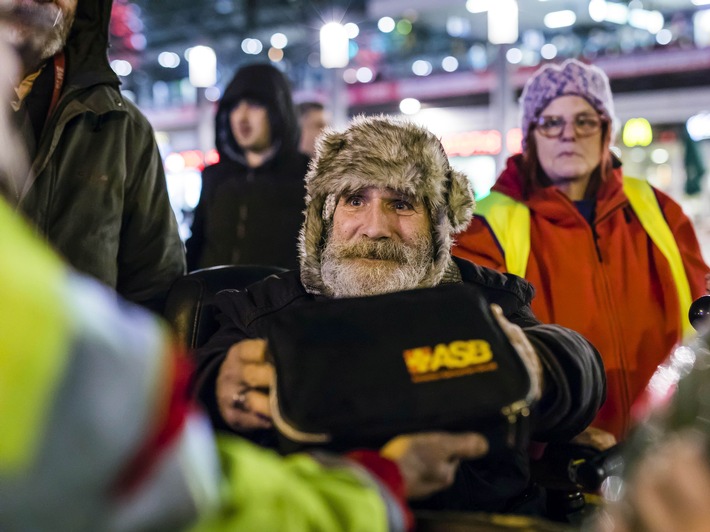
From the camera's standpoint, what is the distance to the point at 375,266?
1919mm

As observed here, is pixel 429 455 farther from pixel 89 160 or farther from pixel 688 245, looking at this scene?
pixel 688 245

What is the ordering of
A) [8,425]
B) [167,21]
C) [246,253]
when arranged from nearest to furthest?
1. [8,425]
2. [246,253]
3. [167,21]

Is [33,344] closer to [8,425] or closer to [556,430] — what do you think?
[8,425]

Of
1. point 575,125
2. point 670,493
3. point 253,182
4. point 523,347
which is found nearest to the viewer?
point 670,493

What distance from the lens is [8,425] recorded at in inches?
21.3

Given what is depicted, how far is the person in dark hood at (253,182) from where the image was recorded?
3.26 m

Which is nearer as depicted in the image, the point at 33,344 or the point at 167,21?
the point at 33,344

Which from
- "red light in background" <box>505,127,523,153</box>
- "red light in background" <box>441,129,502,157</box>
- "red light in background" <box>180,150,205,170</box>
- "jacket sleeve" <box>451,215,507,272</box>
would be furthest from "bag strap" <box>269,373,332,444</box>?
"red light in background" <box>180,150,205,170</box>

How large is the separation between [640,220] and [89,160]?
1.72 m

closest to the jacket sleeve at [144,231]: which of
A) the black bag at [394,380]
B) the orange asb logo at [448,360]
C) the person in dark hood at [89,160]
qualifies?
the person in dark hood at [89,160]

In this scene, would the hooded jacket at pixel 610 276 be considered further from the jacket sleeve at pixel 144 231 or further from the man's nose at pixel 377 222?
A: the jacket sleeve at pixel 144 231

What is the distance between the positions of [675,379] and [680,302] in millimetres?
1693

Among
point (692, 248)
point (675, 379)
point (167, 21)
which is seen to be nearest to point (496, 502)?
point (675, 379)

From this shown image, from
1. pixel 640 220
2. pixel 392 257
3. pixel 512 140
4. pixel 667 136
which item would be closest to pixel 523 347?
pixel 392 257
